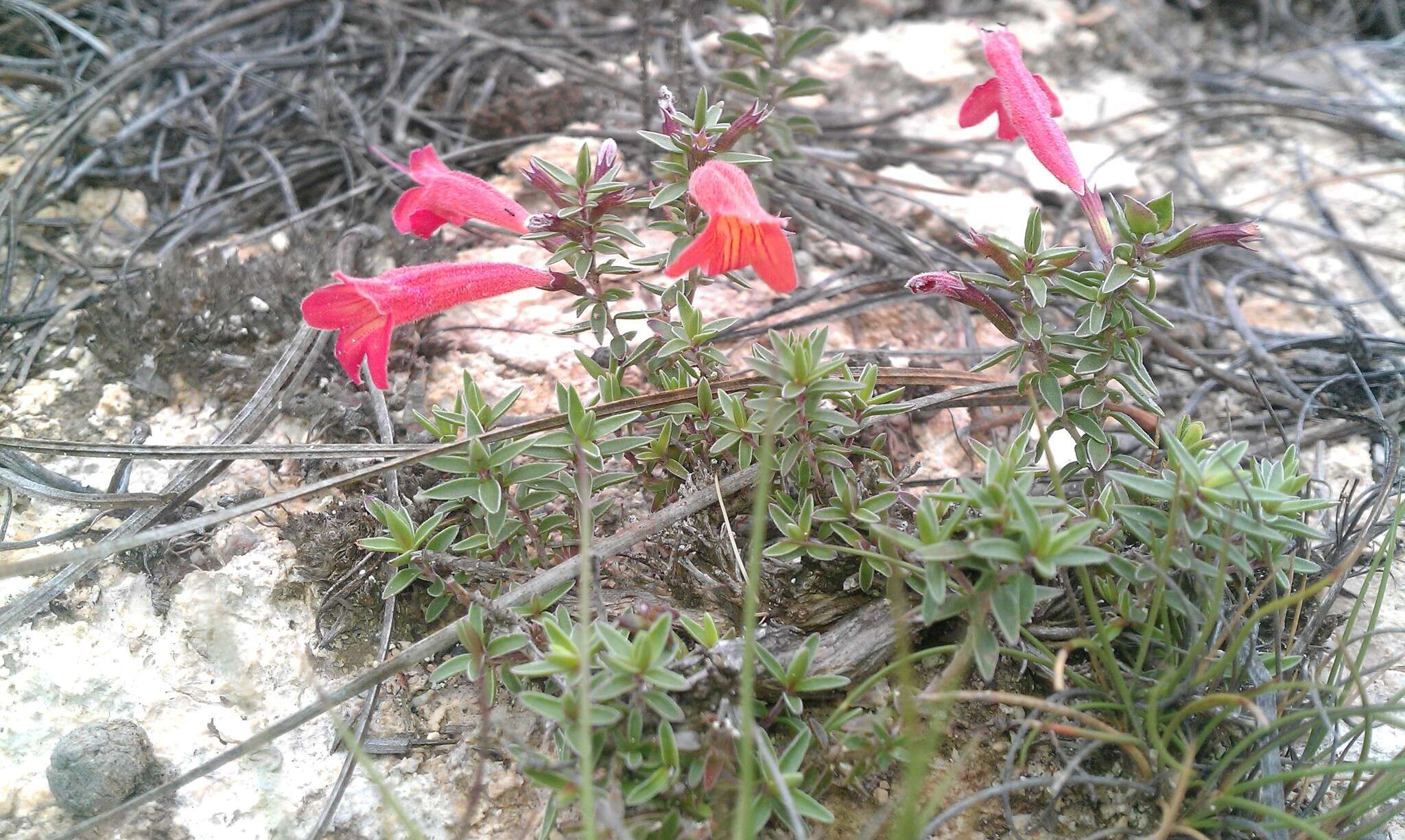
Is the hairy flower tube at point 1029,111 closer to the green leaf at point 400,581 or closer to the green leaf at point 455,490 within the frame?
the green leaf at point 455,490

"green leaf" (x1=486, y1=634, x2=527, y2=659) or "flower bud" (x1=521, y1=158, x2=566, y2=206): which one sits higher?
"flower bud" (x1=521, y1=158, x2=566, y2=206)

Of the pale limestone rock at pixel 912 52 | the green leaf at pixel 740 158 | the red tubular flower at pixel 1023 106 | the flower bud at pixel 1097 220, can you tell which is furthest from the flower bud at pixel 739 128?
the pale limestone rock at pixel 912 52

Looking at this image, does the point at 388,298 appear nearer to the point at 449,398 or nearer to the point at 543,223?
the point at 543,223

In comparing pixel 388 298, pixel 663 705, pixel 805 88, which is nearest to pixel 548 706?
pixel 663 705

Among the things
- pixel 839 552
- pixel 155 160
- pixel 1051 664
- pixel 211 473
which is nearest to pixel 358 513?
pixel 211 473

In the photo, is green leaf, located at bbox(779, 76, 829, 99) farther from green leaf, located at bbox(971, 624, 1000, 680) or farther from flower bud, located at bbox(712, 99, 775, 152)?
green leaf, located at bbox(971, 624, 1000, 680)

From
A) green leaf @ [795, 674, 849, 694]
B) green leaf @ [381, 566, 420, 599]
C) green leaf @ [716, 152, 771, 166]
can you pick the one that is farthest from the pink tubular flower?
green leaf @ [795, 674, 849, 694]
